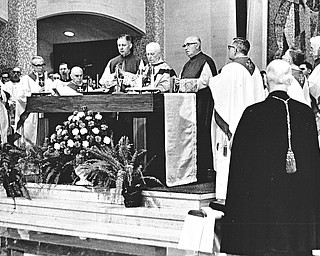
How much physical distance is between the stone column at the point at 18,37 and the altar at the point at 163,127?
438 cm

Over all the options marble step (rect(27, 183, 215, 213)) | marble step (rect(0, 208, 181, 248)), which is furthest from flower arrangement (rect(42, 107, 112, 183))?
marble step (rect(0, 208, 181, 248))

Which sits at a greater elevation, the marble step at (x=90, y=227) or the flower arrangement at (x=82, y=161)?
the flower arrangement at (x=82, y=161)

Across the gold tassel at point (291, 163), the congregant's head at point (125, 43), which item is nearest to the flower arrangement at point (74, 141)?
the congregant's head at point (125, 43)

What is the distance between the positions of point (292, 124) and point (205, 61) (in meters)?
3.98

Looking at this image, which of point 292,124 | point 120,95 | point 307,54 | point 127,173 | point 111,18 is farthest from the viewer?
point 111,18

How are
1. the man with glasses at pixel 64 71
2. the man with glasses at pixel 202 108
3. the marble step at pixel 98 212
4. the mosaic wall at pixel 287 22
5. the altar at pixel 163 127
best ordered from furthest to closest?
the mosaic wall at pixel 287 22 < the man with glasses at pixel 64 71 < the man with glasses at pixel 202 108 < the altar at pixel 163 127 < the marble step at pixel 98 212

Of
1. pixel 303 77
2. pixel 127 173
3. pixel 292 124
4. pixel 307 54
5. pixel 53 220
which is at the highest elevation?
pixel 307 54

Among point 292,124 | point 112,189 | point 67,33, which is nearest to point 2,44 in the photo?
point 67,33

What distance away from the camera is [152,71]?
834 cm

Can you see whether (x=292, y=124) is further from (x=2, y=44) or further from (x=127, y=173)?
(x=2, y=44)

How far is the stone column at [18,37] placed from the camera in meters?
12.2

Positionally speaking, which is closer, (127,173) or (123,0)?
(127,173)

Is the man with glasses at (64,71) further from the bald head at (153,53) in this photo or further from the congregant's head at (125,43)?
the bald head at (153,53)

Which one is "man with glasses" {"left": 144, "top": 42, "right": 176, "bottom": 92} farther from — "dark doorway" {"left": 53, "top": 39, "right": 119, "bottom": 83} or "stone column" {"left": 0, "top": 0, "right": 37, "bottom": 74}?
"dark doorway" {"left": 53, "top": 39, "right": 119, "bottom": 83}
